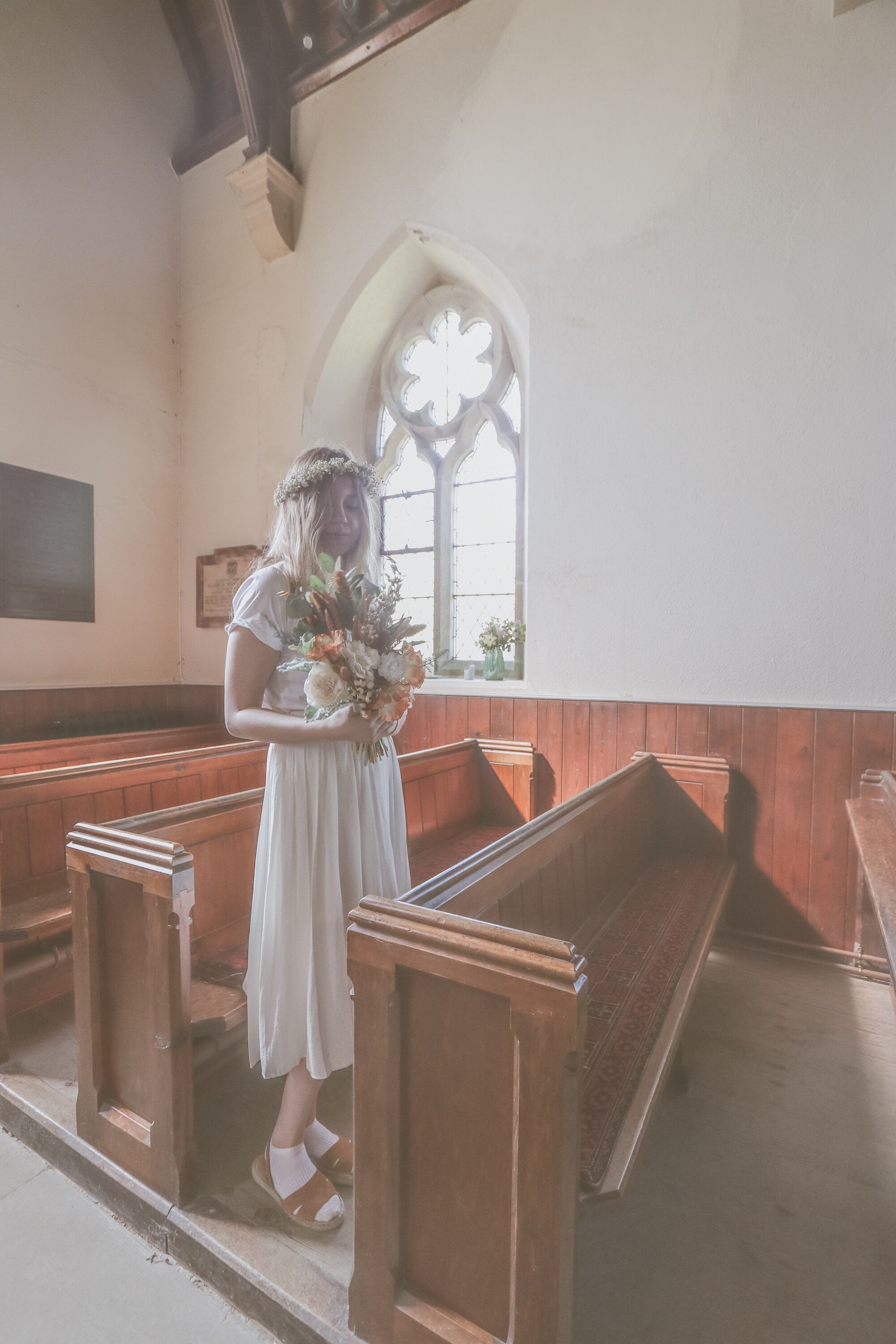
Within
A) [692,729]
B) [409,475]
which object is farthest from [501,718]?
[409,475]

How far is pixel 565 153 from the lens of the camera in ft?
12.0

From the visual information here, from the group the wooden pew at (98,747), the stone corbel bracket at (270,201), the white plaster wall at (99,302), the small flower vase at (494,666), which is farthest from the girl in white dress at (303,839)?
the stone corbel bracket at (270,201)

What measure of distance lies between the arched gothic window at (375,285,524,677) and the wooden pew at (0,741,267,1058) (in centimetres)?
234

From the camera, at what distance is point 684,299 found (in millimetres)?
3299

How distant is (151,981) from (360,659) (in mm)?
883

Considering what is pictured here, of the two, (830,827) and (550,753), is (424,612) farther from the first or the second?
(830,827)

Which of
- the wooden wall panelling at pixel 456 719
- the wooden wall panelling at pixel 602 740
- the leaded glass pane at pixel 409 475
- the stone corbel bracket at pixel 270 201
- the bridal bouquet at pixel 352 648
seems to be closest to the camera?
the bridal bouquet at pixel 352 648

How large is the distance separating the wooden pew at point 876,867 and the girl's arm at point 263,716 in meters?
1.13

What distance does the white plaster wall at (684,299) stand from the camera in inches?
115

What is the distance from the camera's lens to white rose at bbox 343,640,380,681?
139 centimetres

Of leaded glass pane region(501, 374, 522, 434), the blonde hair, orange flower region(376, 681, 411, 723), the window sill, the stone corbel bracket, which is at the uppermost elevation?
the stone corbel bracket

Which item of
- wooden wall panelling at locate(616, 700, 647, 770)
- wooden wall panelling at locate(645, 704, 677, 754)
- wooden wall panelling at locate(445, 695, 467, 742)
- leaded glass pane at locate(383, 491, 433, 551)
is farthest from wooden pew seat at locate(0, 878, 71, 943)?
leaded glass pane at locate(383, 491, 433, 551)

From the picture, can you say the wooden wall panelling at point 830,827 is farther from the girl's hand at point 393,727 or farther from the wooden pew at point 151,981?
the wooden pew at point 151,981

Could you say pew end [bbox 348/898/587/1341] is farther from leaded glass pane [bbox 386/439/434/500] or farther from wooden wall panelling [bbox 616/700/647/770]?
leaded glass pane [bbox 386/439/434/500]
